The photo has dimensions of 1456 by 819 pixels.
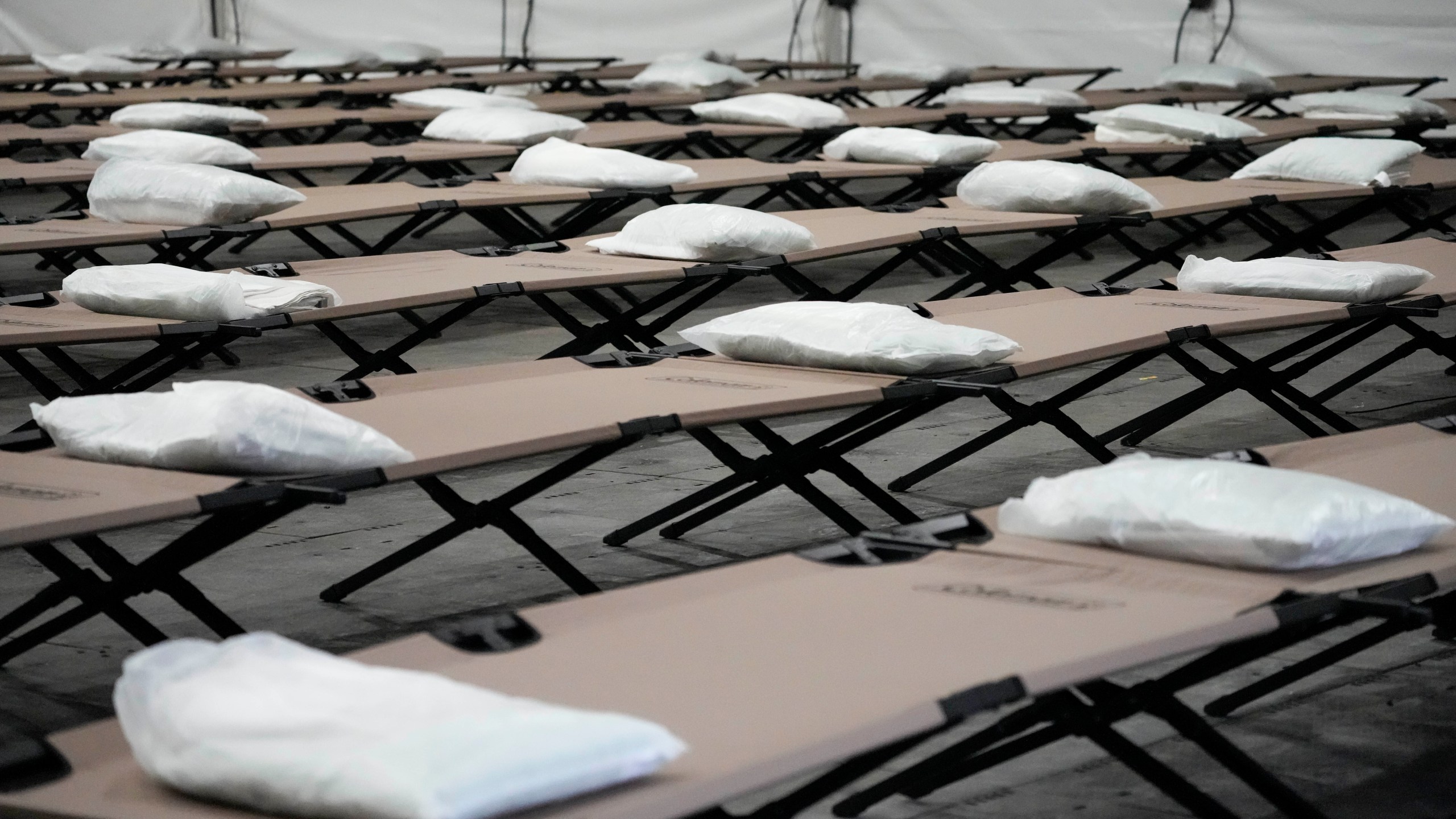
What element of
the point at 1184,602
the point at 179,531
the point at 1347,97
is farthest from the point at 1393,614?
the point at 1347,97

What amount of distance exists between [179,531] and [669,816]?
2.38 meters

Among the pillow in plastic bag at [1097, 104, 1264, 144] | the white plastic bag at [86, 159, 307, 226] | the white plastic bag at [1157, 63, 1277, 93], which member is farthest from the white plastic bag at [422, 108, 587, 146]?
the white plastic bag at [1157, 63, 1277, 93]

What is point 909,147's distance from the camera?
5.77 metres

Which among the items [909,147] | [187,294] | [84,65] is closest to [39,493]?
[187,294]

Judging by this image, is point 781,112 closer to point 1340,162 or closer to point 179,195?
Result: point 1340,162

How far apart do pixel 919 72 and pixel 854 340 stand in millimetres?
7099

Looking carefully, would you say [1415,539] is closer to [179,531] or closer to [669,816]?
[669,816]

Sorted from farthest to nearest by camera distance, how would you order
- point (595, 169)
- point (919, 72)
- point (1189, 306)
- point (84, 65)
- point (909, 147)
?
point (84, 65) < point (919, 72) < point (909, 147) < point (595, 169) < point (1189, 306)

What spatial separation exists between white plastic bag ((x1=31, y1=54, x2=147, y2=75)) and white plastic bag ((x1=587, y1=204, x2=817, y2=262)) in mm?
6690

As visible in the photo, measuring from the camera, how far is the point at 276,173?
9250 millimetres

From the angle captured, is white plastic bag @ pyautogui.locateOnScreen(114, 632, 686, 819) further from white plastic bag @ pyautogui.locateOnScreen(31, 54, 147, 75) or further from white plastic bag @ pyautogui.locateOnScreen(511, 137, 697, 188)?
white plastic bag @ pyautogui.locateOnScreen(31, 54, 147, 75)

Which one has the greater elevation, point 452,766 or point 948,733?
point 452,766

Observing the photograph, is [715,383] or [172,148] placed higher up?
[172,148]

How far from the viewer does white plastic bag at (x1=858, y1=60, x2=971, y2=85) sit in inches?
376
